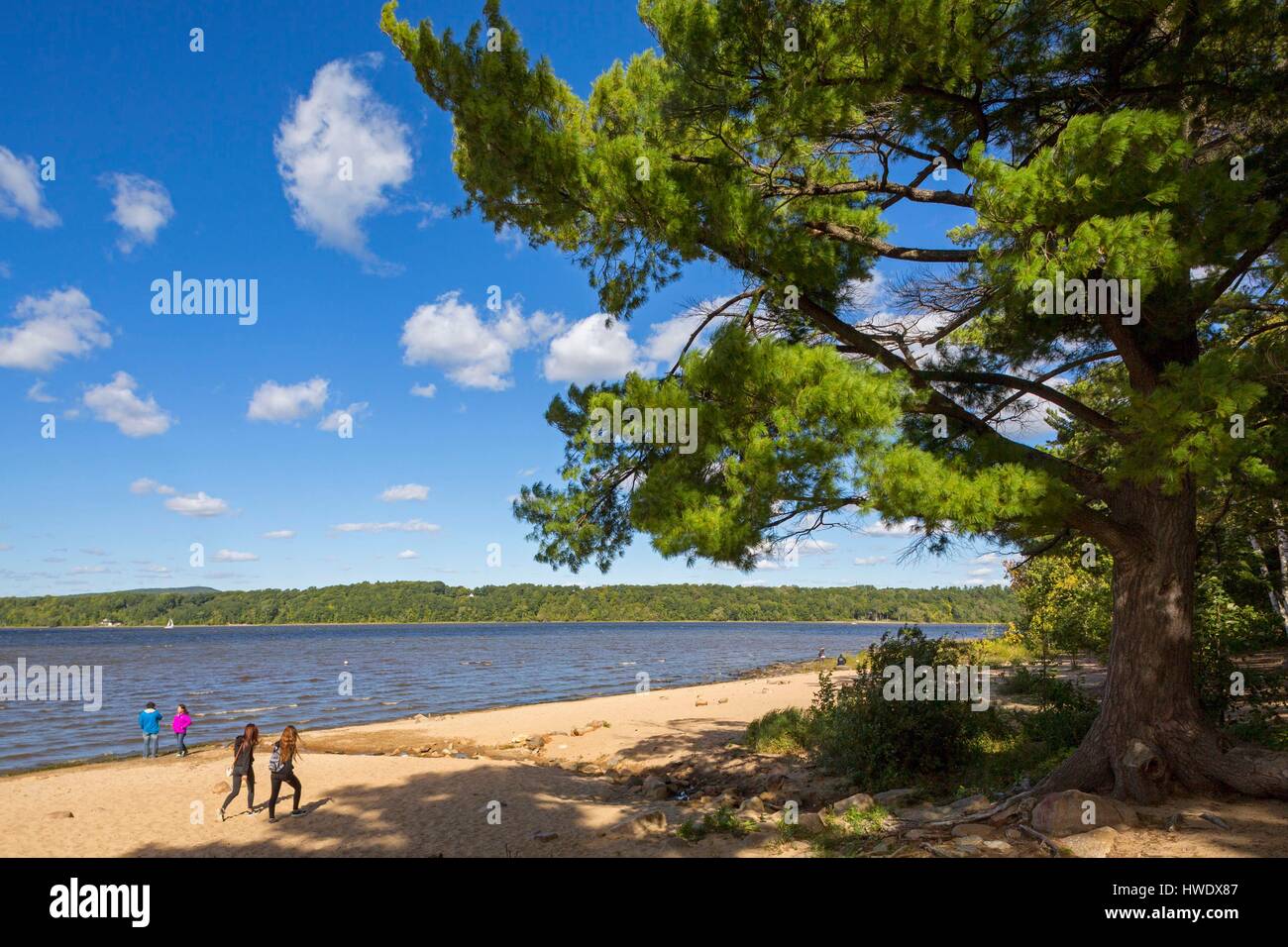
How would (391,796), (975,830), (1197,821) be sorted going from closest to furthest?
1. (1197,821)
2. (975,830)
3. (391,796)

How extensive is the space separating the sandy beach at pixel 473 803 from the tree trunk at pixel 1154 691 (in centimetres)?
36

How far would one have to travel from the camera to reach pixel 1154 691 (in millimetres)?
7031

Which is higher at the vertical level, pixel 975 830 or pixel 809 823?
pixel 975 830

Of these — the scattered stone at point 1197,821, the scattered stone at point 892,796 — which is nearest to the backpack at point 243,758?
the scattered stone at point 892,796

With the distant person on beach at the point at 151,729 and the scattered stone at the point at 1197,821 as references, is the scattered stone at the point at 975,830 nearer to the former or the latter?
the scattered stone at the point at 1197,821

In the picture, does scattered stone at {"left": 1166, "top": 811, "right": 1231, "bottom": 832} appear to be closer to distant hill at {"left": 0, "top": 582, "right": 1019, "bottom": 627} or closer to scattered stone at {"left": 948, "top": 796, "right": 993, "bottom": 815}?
scattered stone at {"left": 948, "top": 796, "right": 993, "bottom": 815}

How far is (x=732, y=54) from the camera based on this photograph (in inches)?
269

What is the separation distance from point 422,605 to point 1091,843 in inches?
6953

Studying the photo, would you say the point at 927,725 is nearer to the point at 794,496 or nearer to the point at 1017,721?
the point at 1017,721

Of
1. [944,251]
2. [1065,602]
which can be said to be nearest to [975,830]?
[944,251]

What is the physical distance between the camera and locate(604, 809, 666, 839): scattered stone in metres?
8.30

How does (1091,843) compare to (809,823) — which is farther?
(809,823)

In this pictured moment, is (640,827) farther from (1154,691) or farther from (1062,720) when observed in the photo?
(1062,720)
